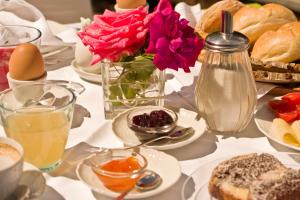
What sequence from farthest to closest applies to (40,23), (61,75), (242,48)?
1. (40,23)
2. (61,75)
3. (242,48)

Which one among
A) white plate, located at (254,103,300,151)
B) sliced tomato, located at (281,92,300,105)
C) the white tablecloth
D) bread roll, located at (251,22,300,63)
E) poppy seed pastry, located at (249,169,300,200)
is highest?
bread roll, located at (251,22,300,63)

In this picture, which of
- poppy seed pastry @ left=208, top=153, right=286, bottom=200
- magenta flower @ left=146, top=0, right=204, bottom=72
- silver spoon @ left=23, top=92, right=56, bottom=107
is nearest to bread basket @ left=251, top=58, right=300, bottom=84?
magenta flower @ left=146, top=0, right=204, bottom=72

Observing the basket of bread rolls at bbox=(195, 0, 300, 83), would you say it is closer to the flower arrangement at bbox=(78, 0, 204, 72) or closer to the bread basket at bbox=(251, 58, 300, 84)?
the bread basket at bbox=(251, 58, 300, 84)

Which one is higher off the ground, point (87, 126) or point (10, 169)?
point (10, 169)

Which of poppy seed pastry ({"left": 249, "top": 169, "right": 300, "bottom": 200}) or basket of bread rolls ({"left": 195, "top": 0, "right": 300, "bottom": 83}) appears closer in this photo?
poppy seed pastry ({"left": 249, "top": 169, "right": 300, "bottom": 200})

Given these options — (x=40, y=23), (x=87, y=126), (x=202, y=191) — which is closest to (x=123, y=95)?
(x=87, y=126)

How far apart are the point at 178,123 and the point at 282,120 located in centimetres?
19

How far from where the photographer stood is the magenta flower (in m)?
0.95

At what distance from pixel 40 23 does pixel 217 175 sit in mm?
887

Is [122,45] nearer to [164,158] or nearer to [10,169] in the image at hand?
[164,158]

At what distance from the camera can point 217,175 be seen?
2.54 feet

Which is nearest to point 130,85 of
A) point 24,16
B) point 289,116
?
point 289,116

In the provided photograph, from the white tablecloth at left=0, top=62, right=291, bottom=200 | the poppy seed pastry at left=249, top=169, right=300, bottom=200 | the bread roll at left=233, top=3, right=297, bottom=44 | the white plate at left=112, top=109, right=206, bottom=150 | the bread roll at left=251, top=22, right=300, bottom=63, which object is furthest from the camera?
the bread roll at left=233, top=3, right=297, bottom=44

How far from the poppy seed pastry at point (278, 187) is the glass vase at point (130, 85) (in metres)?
0.38
